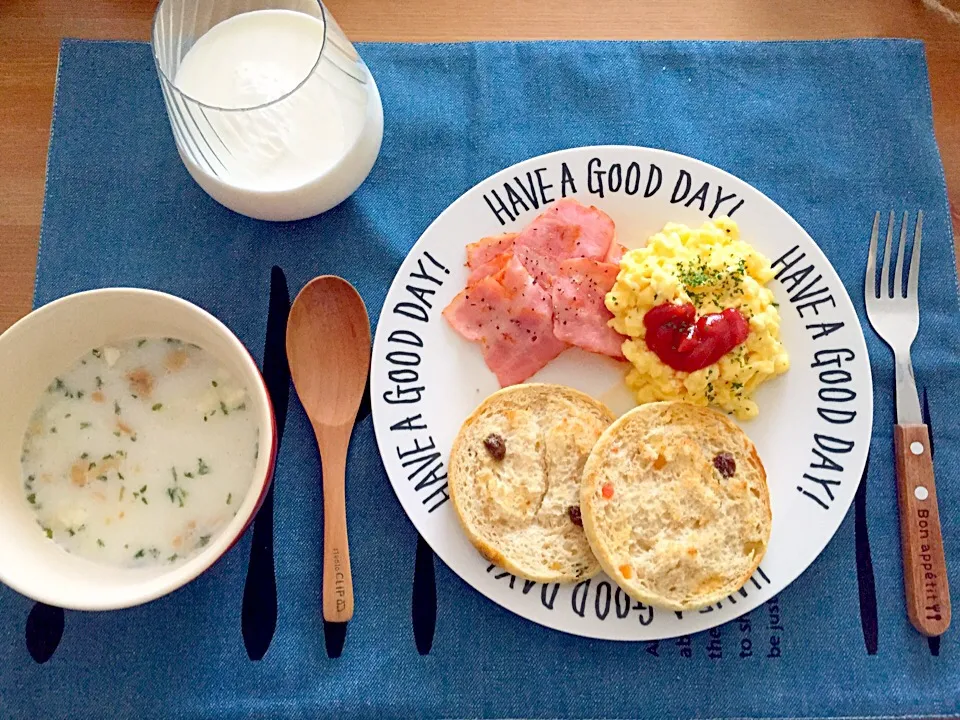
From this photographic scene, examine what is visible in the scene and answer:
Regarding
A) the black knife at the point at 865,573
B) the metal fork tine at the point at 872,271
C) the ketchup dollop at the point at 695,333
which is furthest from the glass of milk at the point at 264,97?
the black knife at the point at 865,573

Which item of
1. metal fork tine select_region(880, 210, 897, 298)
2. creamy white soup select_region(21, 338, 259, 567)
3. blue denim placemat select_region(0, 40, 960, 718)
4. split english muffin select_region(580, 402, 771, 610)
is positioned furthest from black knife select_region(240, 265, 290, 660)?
metal fork tine select_region(880, 210, 897, 298)

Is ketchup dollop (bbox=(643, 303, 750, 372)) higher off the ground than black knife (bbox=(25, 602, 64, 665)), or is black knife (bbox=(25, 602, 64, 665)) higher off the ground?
ketchup dollop (bbox=(643, 303, 750, 372))

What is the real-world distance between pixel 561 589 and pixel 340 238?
88 centimetres

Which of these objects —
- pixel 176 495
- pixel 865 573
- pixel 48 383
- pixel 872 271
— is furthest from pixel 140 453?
pixel 872 271

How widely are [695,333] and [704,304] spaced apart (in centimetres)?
7

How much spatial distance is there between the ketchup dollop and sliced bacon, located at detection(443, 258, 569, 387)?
21 cm

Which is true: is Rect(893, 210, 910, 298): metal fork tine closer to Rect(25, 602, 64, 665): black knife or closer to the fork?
the fork

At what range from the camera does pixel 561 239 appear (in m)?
1.66

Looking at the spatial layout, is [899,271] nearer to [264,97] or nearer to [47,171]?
[264,97]

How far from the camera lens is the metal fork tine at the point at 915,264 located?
5.62 ft

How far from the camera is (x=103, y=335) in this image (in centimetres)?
142

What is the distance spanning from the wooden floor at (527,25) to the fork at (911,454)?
9.6 inches

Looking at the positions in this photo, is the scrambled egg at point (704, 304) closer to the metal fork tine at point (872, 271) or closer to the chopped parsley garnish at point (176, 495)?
the metal fork tine at point (872, 271)

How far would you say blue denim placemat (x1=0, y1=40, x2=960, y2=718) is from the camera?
1.55m
